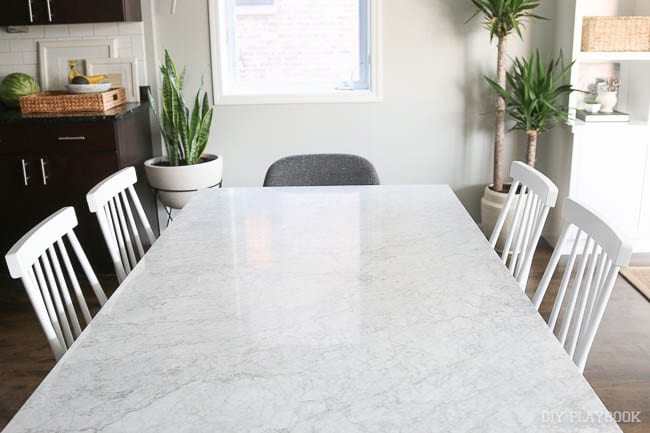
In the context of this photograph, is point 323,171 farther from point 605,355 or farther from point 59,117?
point 59,117

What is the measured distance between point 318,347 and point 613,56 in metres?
3.19

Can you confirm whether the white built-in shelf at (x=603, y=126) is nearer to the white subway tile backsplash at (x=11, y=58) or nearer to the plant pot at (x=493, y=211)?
the plant pot at (x=493, y=211)

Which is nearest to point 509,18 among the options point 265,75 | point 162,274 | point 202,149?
point 265,75

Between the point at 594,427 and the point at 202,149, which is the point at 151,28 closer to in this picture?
the point at 202,149

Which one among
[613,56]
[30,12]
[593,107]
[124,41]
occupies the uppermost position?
[30,12]

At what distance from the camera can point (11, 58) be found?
14.0 feet

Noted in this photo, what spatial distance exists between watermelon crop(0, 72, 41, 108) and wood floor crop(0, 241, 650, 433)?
3.52 feet

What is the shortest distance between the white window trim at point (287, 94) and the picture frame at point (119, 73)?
0.46 metres

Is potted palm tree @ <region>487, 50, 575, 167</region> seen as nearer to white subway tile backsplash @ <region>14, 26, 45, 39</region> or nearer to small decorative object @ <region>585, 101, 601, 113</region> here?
small decorative object @ <region>585, 101, 601, 113</region>

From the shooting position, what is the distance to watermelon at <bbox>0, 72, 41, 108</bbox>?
4059 millimetres

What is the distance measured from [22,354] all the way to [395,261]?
196cm

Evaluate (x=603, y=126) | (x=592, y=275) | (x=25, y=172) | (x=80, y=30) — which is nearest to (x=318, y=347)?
(x=592, y=275)

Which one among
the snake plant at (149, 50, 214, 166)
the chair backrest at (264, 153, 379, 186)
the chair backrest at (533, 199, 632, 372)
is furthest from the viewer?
the snake plant at (149, 50, 214, 166)

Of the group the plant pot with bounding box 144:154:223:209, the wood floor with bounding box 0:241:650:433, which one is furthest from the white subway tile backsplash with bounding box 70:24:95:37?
the wood floor with bounding box 0:241:650:433
